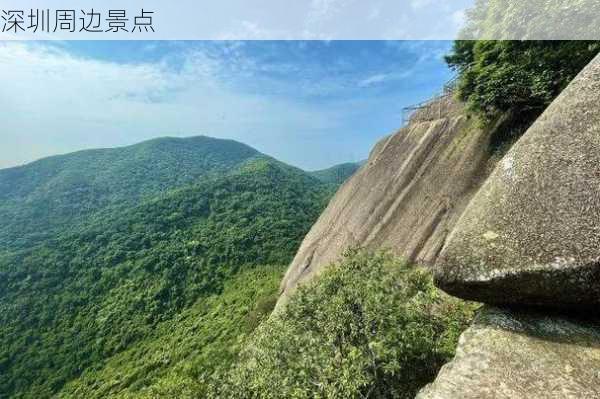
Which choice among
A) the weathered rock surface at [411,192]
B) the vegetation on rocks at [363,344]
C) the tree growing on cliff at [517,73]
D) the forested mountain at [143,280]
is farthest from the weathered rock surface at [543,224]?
the forested mountain at [143,280]

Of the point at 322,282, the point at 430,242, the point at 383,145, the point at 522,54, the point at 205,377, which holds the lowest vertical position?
the point at 205,377

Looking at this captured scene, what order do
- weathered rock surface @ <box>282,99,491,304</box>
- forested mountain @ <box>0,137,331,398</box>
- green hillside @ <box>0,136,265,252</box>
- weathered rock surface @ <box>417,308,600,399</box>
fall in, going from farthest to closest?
green hillside @ <box>0,136,265,252</box>
forested mountain @ <box>0,137,331,398</box>
weathered rock surface @ <box>282,99,491,304</box>
weathered rock surface @ <box>417,308,600,399</box>

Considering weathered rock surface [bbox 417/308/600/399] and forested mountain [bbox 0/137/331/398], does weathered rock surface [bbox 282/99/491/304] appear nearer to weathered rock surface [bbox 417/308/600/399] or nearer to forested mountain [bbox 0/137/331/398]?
weathered rock surface [bbox 417/308/600/399]

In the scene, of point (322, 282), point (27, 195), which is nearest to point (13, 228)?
point (27, 195)

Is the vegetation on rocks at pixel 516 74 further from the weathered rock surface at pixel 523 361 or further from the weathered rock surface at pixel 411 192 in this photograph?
the weathered rock surface at pixel 523 361

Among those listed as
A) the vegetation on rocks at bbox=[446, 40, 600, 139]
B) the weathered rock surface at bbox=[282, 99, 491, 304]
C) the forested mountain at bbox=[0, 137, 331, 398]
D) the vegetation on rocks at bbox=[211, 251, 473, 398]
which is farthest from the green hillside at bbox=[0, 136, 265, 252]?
the vegetation on rocks at bbox=[446, 40, 600, 139]

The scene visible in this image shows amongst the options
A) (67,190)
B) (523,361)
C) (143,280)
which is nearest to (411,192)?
(523,361)

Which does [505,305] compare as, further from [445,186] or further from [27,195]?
[27,195]
